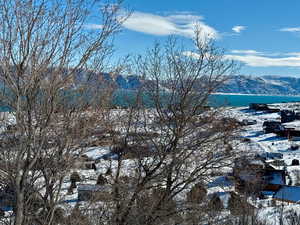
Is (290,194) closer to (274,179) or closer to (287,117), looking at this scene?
(274,179)

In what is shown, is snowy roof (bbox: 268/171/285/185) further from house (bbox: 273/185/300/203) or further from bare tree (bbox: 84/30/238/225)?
bare tree (bbox: 84/30/238/225)

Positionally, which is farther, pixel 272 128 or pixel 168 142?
pixel 272 128

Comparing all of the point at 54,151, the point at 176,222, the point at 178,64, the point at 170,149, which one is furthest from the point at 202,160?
the point at 54,151

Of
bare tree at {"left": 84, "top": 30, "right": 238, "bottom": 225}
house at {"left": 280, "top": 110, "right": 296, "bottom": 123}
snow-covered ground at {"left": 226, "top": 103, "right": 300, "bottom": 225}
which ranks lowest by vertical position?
snow-covered ground at {"left": 226, "top": 103, "right": 300, "bottom": 225}

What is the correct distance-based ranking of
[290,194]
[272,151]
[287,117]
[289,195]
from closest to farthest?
1. [289,195]
2. [290,194]
3. [272,151]
4. [287,117]

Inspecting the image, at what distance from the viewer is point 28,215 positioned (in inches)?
→ 249

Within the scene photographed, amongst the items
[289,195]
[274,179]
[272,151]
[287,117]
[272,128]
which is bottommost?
[272,151]

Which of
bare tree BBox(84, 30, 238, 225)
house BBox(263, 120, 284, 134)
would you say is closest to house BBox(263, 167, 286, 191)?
bare tree BBox(84, 30, 238, 225)

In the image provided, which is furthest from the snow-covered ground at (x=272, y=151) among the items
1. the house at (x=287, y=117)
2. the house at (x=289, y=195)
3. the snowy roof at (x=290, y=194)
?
the house at (x=287, y=117)

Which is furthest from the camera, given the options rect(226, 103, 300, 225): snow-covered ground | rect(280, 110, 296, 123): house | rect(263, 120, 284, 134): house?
rect(280, 110, 296, 123): house

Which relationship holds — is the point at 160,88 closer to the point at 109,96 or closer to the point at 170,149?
the point at 170,149

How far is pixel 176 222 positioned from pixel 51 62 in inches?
288

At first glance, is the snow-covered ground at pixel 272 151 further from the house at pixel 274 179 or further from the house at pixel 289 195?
the house at pixel 274 179

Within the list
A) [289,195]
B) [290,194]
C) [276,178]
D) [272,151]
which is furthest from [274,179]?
[272,151]
